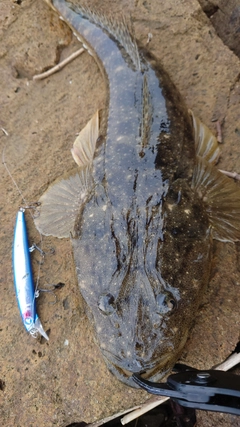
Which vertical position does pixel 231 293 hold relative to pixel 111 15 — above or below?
below

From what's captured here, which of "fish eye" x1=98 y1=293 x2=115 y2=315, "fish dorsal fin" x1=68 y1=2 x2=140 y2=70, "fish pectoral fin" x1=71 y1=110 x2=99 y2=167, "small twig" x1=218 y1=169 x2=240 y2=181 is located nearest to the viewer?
"fish eye" x1=98 y1=293 x2=115 y2=315

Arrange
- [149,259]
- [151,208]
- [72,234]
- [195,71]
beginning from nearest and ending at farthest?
1. [149,259]
2. [151,208]
3. [72,234]
4. [195,71]

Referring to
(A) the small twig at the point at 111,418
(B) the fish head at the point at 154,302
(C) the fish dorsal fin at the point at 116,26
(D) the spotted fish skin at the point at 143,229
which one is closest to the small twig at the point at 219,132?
(D) the spotted fish skin at the point at 143,229

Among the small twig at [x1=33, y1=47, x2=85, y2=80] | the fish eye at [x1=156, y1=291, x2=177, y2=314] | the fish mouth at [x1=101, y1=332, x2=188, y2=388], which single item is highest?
the small twig at [x1=33, y1=47, x2=85, y2=80]

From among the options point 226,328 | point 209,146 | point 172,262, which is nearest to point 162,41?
point 209,146

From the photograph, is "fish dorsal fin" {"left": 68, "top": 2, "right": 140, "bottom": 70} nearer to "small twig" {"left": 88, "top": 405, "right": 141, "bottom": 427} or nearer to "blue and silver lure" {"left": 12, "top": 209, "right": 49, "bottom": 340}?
"blue and silver lure" {"left": 12, "top": 209, "right": 49, "bottom": 340}

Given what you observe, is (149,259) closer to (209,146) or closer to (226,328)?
(226,328)

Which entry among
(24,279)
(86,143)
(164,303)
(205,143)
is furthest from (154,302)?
(86,143)

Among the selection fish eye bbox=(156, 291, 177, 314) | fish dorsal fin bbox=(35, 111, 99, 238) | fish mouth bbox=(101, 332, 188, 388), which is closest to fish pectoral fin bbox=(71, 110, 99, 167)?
fish dorsal fin bbox=(35, 111, 99, 238)
